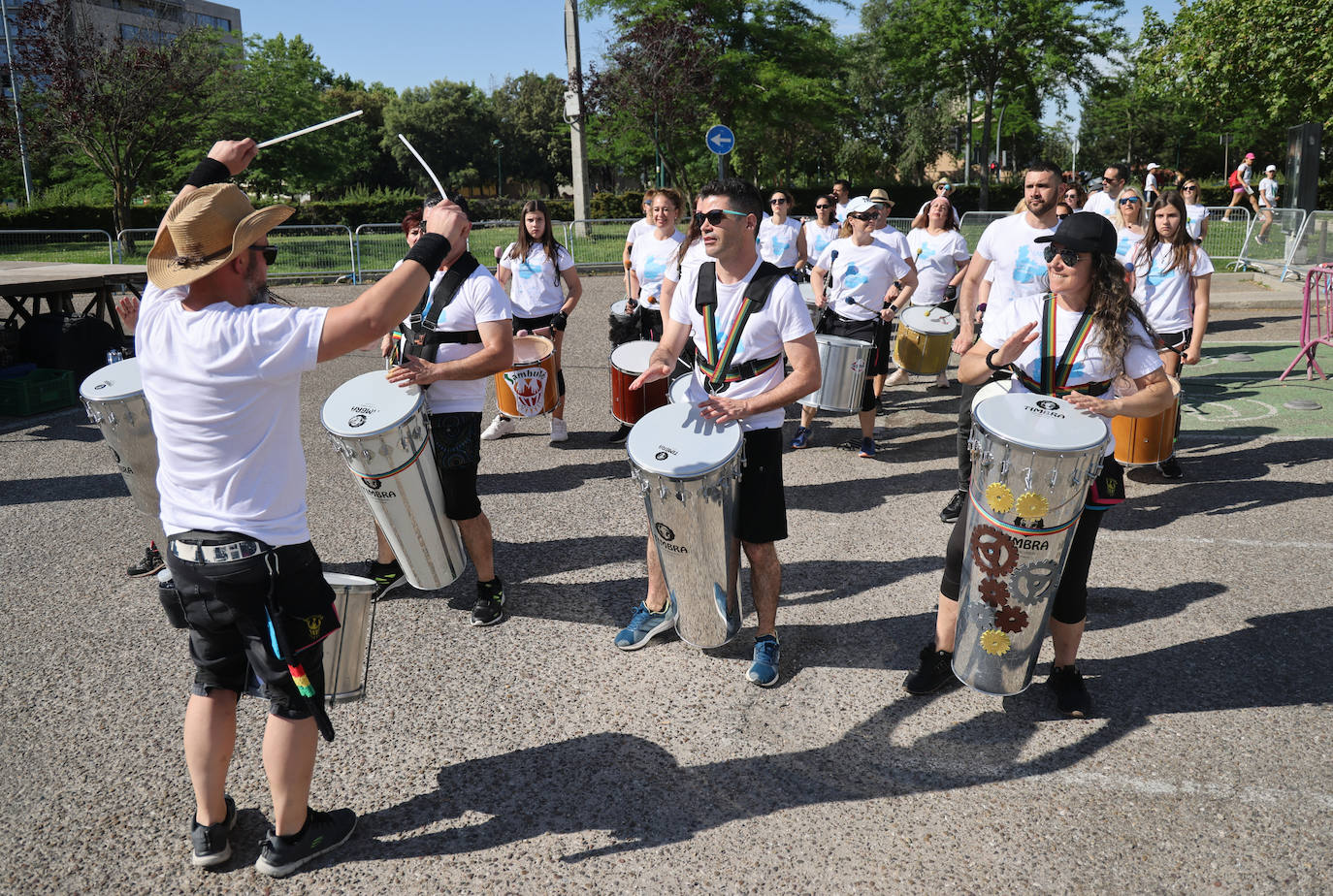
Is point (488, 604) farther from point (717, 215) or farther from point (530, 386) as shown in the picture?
point (717, 215)

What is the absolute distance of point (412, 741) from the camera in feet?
11.4

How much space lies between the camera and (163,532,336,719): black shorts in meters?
2.58

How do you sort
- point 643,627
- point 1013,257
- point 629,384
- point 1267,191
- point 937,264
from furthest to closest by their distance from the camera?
1. point 1267,191
2. point 937,264
3. point 629,384
4. point 1013,257
5. point 643,627

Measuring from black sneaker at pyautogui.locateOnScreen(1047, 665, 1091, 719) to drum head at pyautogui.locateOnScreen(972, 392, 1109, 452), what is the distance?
1.00 meters

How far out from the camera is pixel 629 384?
255 inches

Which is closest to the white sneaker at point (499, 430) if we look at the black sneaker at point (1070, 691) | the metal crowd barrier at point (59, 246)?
the black sneaker at point (1070, 691)

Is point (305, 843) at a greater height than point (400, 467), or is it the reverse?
point (400, 467)

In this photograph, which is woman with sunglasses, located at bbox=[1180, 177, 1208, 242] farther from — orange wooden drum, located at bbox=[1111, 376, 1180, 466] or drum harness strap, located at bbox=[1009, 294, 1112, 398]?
drum harness strap, located at bbox=[1009, 294, 1112, 398]

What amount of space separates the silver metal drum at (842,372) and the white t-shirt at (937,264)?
2.05 m

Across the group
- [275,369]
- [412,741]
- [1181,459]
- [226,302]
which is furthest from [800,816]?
[1181,459]

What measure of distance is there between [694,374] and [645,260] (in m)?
3.70

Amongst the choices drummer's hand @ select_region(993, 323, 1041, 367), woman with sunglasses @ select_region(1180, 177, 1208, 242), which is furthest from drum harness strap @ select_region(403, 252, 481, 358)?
woman with sunglasses @ select_region(1180, 177, 1208, 242)

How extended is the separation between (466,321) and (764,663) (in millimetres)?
2108

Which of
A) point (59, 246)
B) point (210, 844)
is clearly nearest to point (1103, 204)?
point (210, 844)
